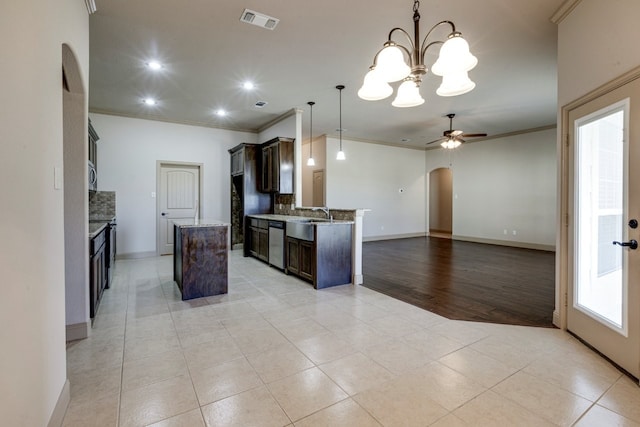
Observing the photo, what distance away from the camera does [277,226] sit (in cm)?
536

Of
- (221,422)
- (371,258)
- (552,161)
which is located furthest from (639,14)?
(552,161)

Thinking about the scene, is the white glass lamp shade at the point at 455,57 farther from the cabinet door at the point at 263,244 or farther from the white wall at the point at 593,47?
the cabinet door at the point at 263,244

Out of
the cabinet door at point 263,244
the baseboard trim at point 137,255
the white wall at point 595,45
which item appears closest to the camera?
the white wall at point 595,45

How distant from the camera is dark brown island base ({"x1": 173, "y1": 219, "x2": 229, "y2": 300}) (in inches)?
148

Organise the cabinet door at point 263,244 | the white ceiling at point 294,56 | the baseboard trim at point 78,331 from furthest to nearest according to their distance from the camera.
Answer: the cabinet door at point 263,244
the white ceiling at point 294,56
the baseboard trim at point 78,331

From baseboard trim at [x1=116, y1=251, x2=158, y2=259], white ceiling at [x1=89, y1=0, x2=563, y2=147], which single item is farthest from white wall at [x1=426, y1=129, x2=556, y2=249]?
baseboard trim at [x1=116, y1=251, x2=158, y2=259]

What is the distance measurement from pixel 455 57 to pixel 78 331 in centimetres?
363

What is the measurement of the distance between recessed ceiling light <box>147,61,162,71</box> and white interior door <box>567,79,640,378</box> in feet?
15.6

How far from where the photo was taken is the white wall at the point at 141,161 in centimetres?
612

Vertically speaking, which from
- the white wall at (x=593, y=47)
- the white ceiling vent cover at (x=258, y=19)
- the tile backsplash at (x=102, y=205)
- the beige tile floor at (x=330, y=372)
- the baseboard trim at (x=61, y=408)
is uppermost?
the white ceiling vent cover at (x=258, y=19)

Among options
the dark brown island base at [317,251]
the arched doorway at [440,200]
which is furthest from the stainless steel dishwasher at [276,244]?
the arched doorway at [440,200]

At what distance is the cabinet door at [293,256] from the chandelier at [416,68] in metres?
2.87

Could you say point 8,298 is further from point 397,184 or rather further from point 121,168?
point 397,184

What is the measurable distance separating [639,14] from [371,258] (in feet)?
16.8
